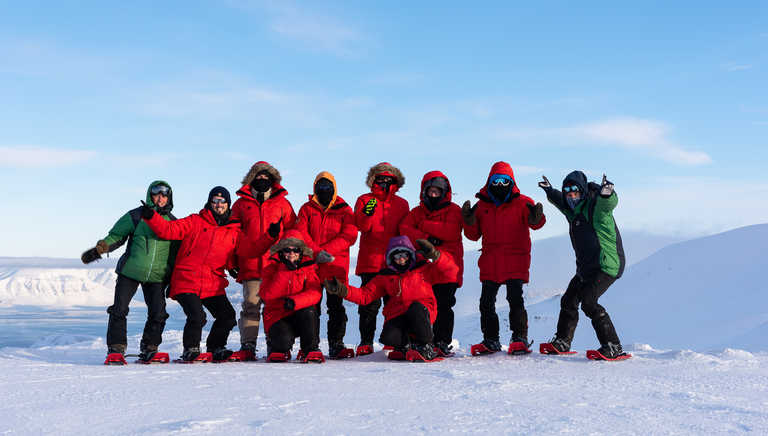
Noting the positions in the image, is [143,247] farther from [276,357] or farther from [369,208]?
[369,208]

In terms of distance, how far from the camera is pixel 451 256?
6855 millimetres

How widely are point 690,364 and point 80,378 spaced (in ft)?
18.3

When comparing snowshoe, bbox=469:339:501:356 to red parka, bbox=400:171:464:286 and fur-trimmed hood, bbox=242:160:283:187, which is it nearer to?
red parka, bbox=400:171:464:286

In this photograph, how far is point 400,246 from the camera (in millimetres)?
6312

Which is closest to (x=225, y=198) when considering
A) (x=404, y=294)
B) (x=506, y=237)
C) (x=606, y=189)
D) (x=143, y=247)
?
(x=143, y=247)

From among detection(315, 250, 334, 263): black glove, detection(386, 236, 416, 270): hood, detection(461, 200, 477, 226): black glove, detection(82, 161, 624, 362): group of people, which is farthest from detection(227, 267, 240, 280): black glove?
detection(461, 200, 477, 226): black glove

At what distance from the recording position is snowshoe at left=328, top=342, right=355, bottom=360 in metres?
6.80

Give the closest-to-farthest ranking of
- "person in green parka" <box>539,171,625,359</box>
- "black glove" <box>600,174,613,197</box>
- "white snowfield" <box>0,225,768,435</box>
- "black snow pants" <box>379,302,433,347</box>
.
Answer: "white snowfield" <box>0,225,768,435</box> → "black glove" <box>600,174,613,197</box> → "person in green parka" <box>539,171,625,359</box> → "black snow pants" <box>379,302,433,347</box>

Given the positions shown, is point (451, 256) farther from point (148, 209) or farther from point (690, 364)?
point (148, 209)

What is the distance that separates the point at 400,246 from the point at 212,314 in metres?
2.29

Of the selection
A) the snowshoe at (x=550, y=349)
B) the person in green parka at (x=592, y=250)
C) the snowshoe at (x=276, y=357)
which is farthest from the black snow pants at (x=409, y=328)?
the person in green parka at (x=592, y=250)

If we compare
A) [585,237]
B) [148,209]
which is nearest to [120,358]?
[148,209]

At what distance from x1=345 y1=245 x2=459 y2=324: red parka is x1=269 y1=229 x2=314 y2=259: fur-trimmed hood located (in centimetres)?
60

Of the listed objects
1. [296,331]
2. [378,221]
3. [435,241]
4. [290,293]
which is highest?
[378,221]
